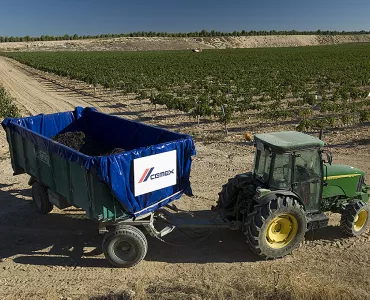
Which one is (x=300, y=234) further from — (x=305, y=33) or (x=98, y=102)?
(x=305, y=33)

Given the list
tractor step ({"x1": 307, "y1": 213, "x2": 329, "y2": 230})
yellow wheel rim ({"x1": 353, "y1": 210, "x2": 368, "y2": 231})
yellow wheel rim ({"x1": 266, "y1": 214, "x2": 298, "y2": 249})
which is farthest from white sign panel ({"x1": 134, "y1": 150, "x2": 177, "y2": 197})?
yellow wheel rim ({"x1": 353, "y1": 210, "x2": 368, "y2": 231})

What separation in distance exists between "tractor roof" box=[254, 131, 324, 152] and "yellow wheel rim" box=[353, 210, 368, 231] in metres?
2.04

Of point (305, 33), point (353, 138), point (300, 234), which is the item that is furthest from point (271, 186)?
point (305, 33)

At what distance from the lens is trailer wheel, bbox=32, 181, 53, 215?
9.24 m

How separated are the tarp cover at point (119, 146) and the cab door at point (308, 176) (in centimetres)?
210

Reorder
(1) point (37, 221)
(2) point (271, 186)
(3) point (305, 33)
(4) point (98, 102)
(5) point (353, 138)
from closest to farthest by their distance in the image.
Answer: (2) point (271, 186)
(1) point (37, 221)
(5) point (353, 138)
(4) point (98, 102)
(3) point (305, 33)

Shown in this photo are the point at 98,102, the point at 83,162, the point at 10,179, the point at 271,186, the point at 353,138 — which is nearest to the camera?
the point at 83,162

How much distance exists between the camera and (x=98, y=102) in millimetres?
26531

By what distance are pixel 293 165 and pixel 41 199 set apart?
595cm

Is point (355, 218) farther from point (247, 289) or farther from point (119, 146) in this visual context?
point (119, 146)

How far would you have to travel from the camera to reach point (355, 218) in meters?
7.91

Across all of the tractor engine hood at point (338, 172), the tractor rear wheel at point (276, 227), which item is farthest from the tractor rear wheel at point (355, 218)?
the tractor rear wheel at point (276, 227)

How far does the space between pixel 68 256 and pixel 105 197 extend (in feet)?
5.74

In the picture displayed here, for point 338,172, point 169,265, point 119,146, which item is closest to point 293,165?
point 338,172
